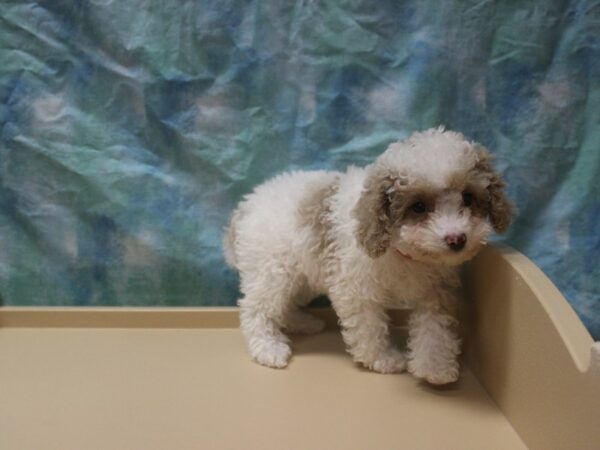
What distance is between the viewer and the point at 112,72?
66.0 inches

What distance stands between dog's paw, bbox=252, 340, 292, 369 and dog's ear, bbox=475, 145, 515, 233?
0.60 metres

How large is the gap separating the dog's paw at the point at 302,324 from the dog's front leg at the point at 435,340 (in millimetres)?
350

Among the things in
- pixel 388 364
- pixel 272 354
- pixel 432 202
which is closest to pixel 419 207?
pixel 432 202

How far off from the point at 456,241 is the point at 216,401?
2.07 feet

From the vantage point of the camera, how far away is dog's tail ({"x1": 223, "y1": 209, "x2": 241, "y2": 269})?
165 cm

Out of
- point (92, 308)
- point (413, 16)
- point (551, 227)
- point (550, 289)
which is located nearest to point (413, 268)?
point (550, 289)

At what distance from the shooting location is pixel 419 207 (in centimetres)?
127

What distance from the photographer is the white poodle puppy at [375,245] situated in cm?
124

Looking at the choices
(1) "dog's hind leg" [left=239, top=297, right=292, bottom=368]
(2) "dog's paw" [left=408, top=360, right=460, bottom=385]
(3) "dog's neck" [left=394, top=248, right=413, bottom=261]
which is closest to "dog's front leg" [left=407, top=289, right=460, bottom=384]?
(2) "dog's paw" [left=408, top=360, right=460, bottom=385]

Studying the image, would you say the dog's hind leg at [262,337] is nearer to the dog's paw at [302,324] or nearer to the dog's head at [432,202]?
the dog's paw at [302,324]

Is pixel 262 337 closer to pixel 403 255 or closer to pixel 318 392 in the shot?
pixel 318 392

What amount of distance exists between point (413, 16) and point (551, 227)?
2.06ft

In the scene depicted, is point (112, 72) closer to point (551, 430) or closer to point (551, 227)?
point (551, 227)

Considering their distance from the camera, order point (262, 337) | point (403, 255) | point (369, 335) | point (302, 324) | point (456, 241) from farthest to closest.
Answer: point (302, 324)
point (262, 337)
point (369, 335)
point (403, 255)
point (456, 241)
